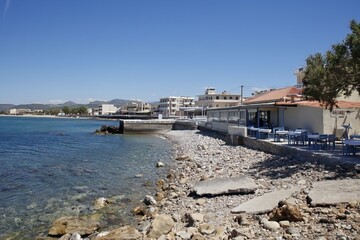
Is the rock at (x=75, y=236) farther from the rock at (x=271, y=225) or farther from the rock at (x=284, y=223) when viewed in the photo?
the rock at (x=284, y=223)

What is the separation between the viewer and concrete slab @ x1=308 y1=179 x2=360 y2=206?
8.82 m

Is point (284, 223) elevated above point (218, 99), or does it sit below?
below

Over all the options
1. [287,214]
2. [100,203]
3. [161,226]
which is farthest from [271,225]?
[100,203]

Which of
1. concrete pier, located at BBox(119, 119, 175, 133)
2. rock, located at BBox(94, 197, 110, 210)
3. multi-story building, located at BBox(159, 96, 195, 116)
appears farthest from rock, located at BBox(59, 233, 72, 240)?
multi-story building, located at BBox(159, 96, 195, 116)

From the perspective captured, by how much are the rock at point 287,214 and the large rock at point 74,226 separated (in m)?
5.96

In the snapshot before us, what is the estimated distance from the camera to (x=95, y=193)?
1578 cm

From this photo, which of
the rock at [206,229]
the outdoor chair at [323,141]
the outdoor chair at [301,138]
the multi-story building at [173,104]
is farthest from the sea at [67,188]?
the multi-story building at [173,104]

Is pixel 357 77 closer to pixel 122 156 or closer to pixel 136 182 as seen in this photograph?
pixel 136 182

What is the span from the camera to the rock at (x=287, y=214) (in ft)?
26.6

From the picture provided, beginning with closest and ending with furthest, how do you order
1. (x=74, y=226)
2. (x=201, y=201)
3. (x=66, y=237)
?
1. (x=66, y=237)
2. (x=74, y=226)
3. (x=201, y=201)

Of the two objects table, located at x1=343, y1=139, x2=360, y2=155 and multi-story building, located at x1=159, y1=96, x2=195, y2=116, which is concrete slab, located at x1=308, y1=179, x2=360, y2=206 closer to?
table, located at x1=343, y1=139, x2=360, y2=155

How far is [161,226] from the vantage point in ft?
30.3

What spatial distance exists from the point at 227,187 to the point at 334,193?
4.14 m

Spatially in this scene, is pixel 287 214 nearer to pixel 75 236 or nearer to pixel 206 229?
pixel 206 229
